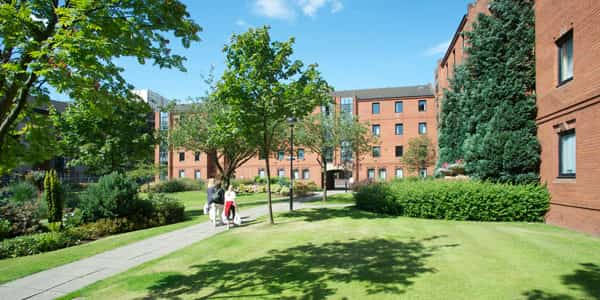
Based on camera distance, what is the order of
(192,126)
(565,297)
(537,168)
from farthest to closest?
(192,126), (537,168), (565,297)

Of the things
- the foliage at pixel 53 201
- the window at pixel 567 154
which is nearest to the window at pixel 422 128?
the window at pixel 567 154

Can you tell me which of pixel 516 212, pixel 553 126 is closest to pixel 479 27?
pixel 553 126

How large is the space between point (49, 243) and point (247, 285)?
7.48m

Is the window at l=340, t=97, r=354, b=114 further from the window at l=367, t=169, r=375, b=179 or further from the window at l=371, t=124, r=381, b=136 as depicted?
the window at l=367, t=169, r=375, b=179

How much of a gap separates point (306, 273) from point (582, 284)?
Result: 4.51m

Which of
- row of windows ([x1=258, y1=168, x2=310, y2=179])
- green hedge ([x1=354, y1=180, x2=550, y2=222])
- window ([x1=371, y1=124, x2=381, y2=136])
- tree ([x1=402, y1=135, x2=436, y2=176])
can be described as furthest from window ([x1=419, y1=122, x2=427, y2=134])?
green hedge ([x1=354, y1=180, x2=550, y2=222])

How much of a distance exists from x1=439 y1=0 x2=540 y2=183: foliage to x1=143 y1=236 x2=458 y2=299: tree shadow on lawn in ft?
24.8

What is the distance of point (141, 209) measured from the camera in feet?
45.7

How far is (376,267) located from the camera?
21.4 ft

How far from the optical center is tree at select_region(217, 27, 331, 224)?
12.1m

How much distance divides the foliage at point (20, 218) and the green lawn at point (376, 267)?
686cm

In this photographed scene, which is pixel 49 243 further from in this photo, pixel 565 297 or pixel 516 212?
pixel 516 212

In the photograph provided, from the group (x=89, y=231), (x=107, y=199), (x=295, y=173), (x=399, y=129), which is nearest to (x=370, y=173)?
(x=399, y=129)

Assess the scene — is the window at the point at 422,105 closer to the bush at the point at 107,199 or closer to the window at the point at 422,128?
the window at the point at 422,128
